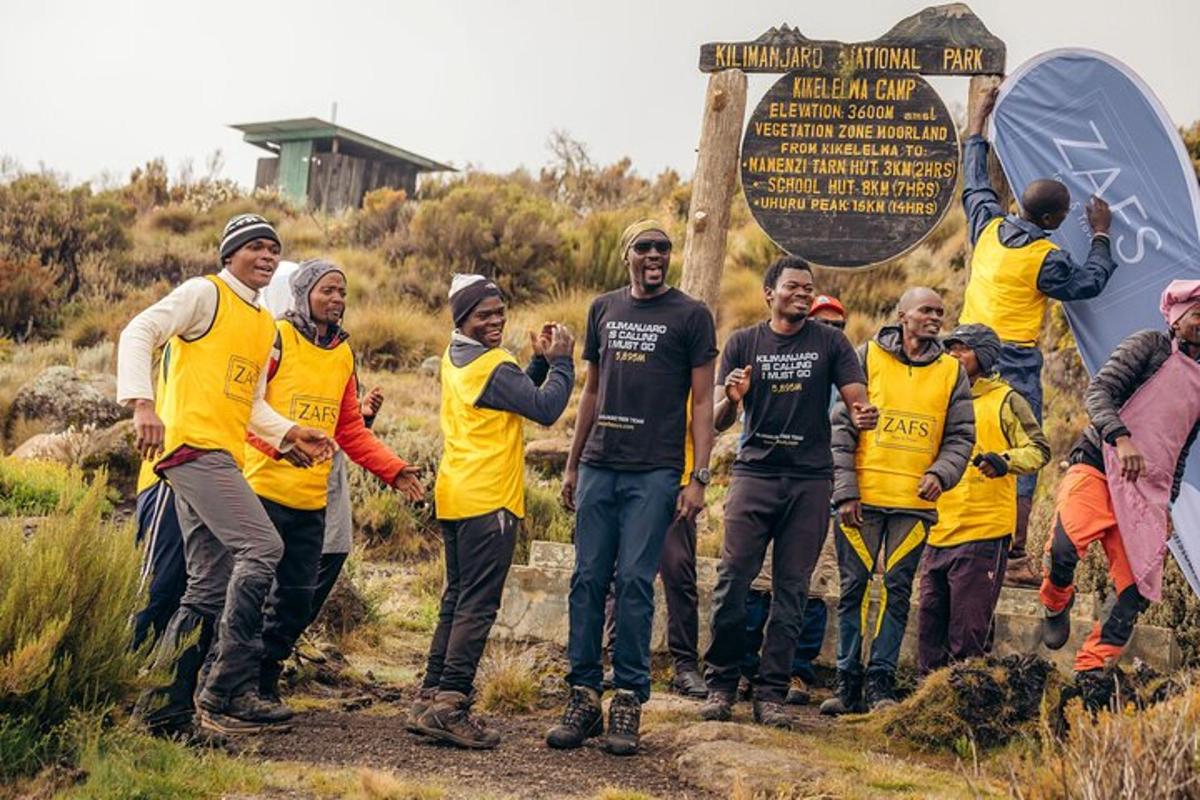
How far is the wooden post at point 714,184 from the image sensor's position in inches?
359

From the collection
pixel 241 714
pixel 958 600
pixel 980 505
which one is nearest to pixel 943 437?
pixel 980 505

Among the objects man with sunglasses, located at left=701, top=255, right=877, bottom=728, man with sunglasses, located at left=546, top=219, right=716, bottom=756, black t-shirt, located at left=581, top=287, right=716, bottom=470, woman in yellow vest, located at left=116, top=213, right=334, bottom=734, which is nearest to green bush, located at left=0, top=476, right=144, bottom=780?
woman in yellow vest, located at left=116, top=213, right=334, bottom=734

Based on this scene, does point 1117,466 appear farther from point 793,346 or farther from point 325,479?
point 325,479

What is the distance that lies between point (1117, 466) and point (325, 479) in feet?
11.2

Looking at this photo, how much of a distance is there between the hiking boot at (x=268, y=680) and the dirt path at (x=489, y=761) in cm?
22

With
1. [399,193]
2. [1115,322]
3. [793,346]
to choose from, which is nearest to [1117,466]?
[793,346]

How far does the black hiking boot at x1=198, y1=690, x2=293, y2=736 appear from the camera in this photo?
6.17m

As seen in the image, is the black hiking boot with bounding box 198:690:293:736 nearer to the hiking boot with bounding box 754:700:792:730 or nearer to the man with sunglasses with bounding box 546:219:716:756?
the man with sunglasses with bounding box 546:219:716:756

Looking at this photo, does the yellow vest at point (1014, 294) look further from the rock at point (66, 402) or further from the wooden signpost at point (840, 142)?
the rock at point (66, 402)

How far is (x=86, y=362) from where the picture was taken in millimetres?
16328

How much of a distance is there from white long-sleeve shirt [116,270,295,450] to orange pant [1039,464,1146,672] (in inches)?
131

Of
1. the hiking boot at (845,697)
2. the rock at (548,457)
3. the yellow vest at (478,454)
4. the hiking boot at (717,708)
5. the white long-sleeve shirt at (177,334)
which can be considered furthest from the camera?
the rock at (548,457)

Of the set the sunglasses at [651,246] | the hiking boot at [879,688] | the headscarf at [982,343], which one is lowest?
the hiking boot at [879,688]

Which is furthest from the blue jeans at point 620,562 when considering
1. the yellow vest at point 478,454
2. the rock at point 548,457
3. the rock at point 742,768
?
the rock at point 548,457
